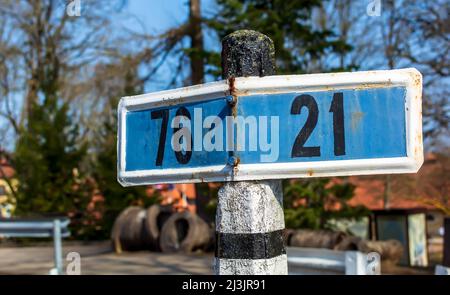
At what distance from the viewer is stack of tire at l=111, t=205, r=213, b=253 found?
39.4ft

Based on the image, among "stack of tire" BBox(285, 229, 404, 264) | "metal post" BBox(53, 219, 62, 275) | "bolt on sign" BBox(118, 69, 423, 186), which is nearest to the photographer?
"bolt on sign" BBox(118, 69, 423, 186)

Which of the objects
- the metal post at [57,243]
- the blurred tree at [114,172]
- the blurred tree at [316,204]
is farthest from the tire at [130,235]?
the metal post at [57,243]

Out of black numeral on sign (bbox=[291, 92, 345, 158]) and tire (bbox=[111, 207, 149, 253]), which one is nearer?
black numeral on sign (bbox=[291, 92, 345, 158])

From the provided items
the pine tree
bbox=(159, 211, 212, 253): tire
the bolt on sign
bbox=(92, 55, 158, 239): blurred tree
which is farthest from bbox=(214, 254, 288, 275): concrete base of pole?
the pine tree

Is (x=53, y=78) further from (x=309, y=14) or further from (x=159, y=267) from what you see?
(x=159, y=267)

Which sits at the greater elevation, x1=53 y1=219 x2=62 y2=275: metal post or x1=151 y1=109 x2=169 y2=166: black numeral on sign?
x1=151 y1=109 x2=169 y2=166: black numeral on sign

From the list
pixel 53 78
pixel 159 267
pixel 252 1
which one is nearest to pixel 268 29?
pixel 252 1

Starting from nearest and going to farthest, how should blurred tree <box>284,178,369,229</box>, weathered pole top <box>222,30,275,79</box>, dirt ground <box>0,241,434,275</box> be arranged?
weathered pole top <box>222,30,275,79</box>
dirt ground <box>0,241,434,275</box>
blurred tree <box>284,178,369,229</box>

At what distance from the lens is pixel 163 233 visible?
12242mm

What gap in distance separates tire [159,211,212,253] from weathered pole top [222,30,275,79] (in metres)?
9.76

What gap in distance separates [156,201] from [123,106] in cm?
1476

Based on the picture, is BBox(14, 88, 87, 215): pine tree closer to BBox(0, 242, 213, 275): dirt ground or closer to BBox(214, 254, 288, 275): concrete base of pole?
BBox(0, 242, 213, 275): dirt ground

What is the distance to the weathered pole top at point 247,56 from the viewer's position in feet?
7.79

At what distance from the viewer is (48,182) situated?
18188mm
